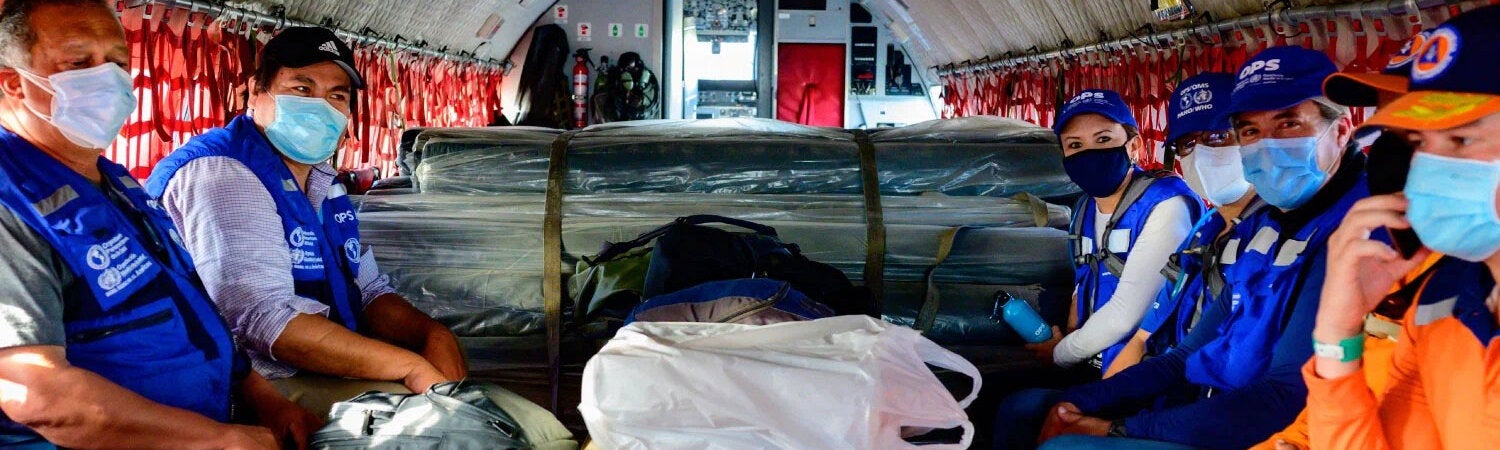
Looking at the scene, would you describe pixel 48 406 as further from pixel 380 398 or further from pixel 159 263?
pixel 380 398

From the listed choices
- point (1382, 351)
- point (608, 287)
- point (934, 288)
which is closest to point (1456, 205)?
point (1382, 351)

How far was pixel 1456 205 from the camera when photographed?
4.51 ft

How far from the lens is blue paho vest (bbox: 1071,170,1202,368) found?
3064 mm

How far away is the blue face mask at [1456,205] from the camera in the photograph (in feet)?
4.41

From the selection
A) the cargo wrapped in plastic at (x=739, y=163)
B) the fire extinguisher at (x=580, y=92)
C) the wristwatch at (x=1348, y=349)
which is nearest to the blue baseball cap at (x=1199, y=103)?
the cargo wrapped in plastic at (x=739, y=163)

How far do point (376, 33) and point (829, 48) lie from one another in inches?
243

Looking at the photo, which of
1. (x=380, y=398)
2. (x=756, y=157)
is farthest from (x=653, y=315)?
(x=756, y=157)

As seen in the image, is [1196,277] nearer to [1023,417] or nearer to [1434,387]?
[1023,417]

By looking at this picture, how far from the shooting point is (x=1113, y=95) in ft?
11.1

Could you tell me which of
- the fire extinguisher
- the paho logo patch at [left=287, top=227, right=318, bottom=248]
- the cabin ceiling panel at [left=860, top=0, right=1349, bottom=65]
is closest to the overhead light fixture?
the cabin ceiling panel at [left=860, top=0, right=1349, bottom=65]

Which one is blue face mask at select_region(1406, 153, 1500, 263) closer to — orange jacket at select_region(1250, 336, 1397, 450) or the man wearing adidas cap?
the man wearing adidas cap

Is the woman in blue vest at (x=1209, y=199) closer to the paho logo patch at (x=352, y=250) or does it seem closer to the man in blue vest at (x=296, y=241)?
the man in blue vest at (x=296, y=241)

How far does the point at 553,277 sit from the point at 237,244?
122cm

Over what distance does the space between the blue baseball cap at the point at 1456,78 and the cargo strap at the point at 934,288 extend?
2.02 m
